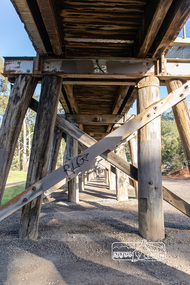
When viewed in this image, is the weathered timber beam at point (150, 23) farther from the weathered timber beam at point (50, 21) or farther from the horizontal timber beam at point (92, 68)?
the weathered timber beam at point (50, 21)

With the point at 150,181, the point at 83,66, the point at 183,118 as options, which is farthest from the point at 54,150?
the point at 183,118

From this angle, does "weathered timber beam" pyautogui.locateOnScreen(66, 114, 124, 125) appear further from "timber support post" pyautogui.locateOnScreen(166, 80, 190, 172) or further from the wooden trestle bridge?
"timber support post" pyautogui.locateOnScreen(166, 80, 190, 172)

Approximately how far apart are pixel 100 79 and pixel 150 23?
4.00 feet

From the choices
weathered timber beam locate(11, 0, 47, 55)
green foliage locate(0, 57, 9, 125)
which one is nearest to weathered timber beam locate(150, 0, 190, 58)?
weathered timber beam locate(11, 0, 47, 55)

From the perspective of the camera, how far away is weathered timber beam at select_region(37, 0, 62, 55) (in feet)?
7.77

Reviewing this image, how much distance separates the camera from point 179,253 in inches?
101

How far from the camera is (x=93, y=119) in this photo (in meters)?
6.69

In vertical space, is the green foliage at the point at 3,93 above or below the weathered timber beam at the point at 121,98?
above

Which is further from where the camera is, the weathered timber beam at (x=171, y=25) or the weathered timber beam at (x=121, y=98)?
the weathered timber beam at (x=121, y=98)

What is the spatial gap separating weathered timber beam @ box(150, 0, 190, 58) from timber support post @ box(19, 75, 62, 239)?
1582 millimetres

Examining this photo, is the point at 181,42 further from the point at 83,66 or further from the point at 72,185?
the point at 72,185

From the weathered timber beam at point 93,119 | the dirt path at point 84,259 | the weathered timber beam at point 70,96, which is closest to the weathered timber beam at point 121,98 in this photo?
the weathered timber beam at point 93,119

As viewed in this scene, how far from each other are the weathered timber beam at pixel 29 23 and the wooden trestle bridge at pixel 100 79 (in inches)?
0.5

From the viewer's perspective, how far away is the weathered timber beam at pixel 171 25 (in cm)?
247
